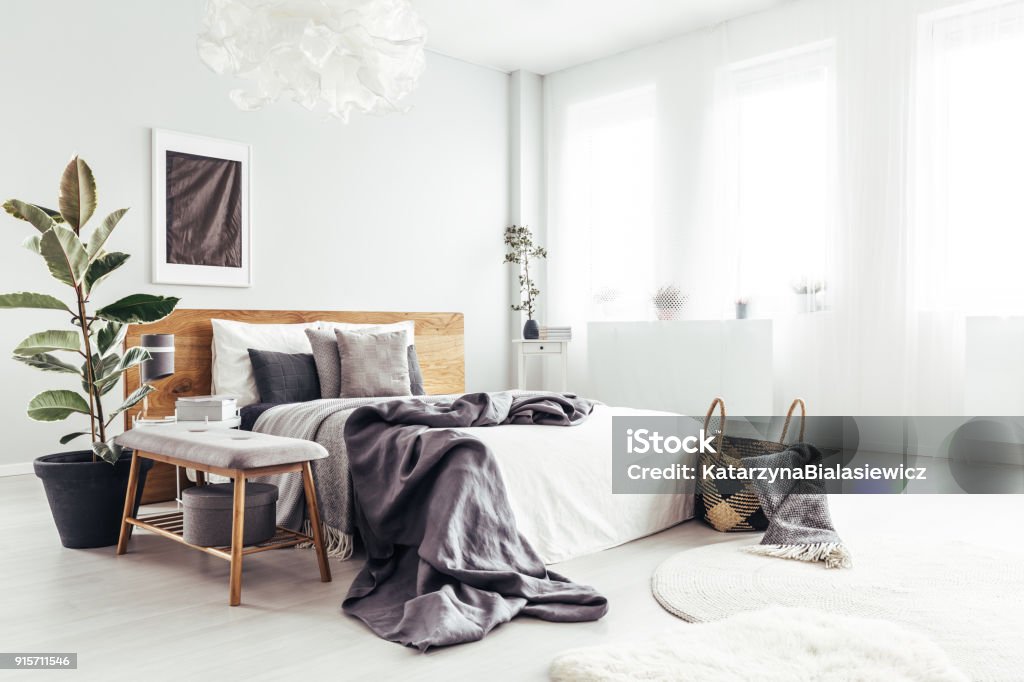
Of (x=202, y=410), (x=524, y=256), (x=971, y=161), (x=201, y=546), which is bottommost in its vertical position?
(x=201, y=546)

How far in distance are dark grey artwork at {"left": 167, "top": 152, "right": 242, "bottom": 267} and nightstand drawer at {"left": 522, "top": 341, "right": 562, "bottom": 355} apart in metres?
2.15

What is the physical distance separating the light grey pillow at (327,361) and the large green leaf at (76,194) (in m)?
1.37

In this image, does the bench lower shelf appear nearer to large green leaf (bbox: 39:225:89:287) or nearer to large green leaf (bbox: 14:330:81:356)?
large green leaf (bbox: 14:330:81:356)

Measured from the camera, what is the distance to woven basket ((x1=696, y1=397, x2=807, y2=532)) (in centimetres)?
320

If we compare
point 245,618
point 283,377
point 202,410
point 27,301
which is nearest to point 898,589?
point 245,618

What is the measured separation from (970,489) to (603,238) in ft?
10.1

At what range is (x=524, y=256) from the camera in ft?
21.4

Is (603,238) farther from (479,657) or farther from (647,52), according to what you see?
(479,657)

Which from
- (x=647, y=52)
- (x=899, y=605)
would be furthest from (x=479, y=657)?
(x=647, y=52)

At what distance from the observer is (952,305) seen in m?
4.56

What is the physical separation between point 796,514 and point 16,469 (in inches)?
151

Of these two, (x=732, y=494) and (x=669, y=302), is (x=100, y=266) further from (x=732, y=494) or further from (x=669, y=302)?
(x=669, y=302)

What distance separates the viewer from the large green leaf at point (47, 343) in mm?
2906

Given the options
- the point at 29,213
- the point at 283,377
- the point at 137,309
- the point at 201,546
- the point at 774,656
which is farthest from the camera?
the point at 283,377
